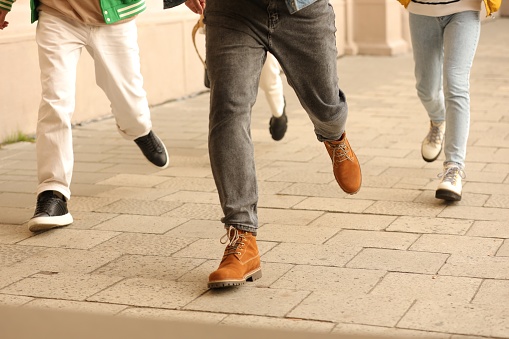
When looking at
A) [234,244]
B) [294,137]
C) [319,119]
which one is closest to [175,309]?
[234,244]

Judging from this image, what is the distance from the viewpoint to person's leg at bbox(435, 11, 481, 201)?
5.50m

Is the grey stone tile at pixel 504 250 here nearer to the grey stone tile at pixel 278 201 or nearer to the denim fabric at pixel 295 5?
the grey stone tile at pixel 278 201

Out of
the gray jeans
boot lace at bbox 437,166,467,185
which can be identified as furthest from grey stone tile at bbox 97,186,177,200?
the gray jeans

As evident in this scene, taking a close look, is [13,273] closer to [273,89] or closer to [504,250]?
[504,250]

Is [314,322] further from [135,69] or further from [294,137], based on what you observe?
[294,137]

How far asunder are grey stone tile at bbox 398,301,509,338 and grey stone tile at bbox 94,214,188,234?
1.69m

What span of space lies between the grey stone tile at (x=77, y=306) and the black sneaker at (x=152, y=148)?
224cm

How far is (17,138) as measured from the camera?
25.4 feet

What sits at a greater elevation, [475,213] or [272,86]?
[272,86]

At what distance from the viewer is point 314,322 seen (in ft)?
12.2

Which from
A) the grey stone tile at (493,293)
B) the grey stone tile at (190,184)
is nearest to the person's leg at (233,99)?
the grey stone tile at (493,293)

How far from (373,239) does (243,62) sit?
1.23m

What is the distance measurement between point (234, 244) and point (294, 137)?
11.9 ft

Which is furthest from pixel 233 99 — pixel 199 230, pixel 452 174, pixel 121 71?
pixel 452 174
